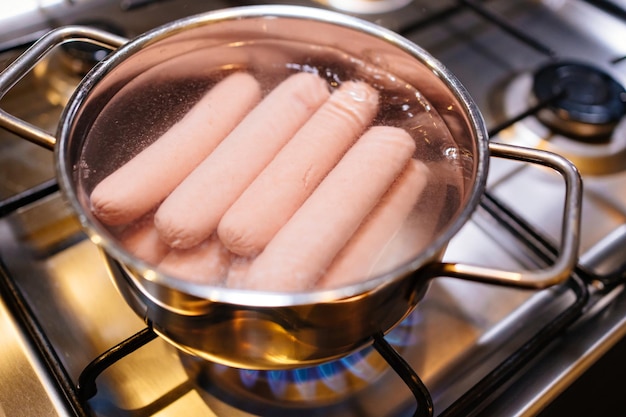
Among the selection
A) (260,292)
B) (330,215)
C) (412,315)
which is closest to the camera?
(260,292)

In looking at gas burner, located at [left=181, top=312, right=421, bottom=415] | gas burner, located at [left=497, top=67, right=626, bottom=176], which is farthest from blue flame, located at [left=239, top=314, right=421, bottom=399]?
gas burner, located at [left=497, top=67, right=626, bottom=176]

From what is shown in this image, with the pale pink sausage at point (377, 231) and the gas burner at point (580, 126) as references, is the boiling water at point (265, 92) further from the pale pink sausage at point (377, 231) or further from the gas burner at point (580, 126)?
the gas burner at point (580, 126)

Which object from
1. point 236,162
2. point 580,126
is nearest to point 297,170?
point 236,162

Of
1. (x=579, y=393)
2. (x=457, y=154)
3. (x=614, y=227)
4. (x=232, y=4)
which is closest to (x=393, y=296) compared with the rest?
(x=457, y=154)

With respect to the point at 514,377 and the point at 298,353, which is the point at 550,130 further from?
the point at 298,353

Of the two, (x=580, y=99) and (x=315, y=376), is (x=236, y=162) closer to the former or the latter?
(x=315, y=376)

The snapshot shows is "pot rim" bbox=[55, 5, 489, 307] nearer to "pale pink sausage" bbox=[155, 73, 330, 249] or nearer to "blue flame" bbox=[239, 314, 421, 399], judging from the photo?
"pale pink sausage" bbox=[155, 73, 330, 249]
